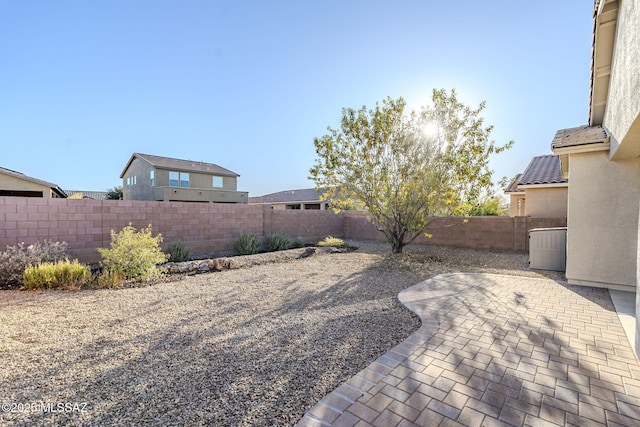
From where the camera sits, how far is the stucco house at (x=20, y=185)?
17406mm

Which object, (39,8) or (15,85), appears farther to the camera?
(15,85)

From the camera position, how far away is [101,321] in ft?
14.5

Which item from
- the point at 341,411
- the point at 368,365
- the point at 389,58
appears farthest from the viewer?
the point at 389,58

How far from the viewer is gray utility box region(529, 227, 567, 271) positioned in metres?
8.16

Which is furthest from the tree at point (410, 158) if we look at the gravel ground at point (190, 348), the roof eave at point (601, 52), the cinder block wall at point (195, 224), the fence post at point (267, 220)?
the fence post at point (267, 220)

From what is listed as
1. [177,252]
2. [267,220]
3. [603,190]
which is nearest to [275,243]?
[267,220]

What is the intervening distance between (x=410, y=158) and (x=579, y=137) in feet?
13.7

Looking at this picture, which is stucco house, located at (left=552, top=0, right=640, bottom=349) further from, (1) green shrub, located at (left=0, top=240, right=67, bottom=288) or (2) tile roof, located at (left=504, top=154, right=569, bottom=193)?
(1) green shrub, located at (left=0, top=240, right=67, bottom=288)

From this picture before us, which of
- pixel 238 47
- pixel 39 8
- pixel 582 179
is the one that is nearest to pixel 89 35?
pixel 39 8

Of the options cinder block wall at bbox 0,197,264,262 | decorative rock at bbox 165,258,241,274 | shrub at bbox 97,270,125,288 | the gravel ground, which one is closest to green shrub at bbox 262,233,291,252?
cinder block wall at bbox 0,197,264,262

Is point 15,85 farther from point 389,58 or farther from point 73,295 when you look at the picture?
point 389,58

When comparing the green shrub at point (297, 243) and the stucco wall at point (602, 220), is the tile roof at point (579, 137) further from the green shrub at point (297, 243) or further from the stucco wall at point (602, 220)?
the green shrub at point (297, 243)

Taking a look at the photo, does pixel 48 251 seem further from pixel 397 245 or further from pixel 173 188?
pixel 173 188

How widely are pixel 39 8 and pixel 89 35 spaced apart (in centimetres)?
123
